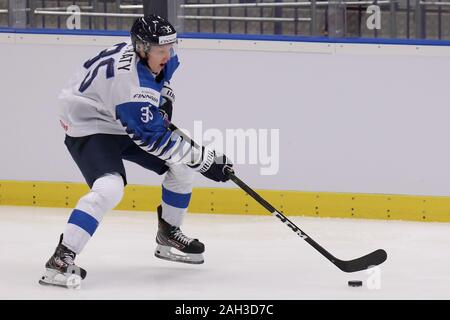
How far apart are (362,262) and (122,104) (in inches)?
46.5

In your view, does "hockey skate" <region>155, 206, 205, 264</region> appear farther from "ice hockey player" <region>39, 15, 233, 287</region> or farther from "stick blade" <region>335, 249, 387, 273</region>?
"stick blade" <region>335, 249, 387, 273</region>

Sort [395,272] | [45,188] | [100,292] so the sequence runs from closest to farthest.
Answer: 1. [100,292]
2. [395,272]
3. [45,188]

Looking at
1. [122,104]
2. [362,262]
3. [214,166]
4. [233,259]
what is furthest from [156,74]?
[362,262]

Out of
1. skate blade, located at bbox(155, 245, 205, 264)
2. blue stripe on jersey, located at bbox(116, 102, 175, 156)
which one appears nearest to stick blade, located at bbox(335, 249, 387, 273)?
skate blade, located at bbox(155, 245, 205, 264)

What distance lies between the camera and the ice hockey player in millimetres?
Result: 4801

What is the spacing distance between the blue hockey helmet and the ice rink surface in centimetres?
97

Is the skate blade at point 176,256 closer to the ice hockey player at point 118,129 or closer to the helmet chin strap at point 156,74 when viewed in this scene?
the ice hockey player at point 118,129

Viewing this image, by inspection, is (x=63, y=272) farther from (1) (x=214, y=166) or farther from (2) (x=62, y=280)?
(1) (x=214, y=166)

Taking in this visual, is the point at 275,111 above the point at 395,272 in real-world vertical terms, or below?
above

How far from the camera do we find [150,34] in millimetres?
4863
